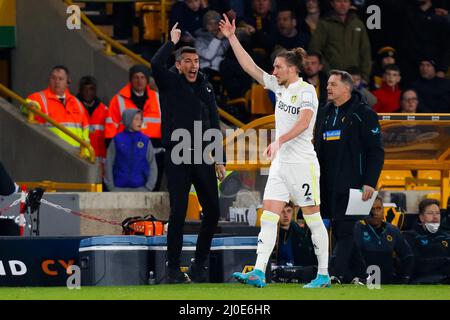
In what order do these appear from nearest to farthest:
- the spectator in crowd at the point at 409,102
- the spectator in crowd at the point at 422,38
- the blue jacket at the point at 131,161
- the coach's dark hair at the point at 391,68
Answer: the blue jacket at the point at 131,161 < the spectator in crowd at the point at 409,102 < the coach's dark hair at the point at 391,68 < the spectator in crowd at the point at 422,38

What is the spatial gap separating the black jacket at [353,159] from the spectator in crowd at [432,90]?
291 inches

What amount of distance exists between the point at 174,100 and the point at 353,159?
157cm

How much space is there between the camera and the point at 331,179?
50.8ft

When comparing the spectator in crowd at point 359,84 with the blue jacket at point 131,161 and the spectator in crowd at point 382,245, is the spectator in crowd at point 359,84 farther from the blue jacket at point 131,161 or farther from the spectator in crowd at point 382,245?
the spectator in crowd at point 382,245

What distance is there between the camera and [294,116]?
1476 centimetres

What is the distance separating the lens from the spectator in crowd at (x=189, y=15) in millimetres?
22656

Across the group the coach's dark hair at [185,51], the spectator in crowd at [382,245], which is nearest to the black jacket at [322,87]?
the spectator in crowd at [382,245]

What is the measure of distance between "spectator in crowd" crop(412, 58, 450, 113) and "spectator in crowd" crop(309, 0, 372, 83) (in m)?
0.71

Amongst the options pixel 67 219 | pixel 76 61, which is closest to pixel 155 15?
pixel 76 61

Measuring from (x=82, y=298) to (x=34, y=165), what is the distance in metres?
8.03

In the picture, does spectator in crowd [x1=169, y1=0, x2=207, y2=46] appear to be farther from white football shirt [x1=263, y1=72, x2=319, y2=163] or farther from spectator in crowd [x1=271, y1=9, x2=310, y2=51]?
white football shirt [x1=263, y1=72, x2=319, y2=163]

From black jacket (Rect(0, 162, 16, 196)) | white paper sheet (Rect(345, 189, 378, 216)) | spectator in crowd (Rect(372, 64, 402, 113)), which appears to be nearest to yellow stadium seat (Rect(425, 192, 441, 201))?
spectator in crowd (Rect(372, 64, 402, 113))

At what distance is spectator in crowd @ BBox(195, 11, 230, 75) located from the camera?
22.5 metres

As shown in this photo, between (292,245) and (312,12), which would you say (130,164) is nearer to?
(292,245)
